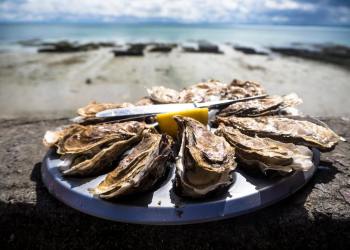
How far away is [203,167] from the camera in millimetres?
1491

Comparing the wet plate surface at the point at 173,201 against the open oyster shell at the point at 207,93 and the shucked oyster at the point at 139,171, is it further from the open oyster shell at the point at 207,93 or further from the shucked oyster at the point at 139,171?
the open oyster shell at the point at 207,93

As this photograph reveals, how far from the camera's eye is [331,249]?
6.25 feet

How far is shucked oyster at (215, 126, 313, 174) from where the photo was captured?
1.62 metres

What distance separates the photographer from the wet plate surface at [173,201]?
152 cm

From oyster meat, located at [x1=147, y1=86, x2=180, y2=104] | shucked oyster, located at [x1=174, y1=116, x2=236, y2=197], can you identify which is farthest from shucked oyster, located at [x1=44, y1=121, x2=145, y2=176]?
oyster meat, located at [x1=147, y1=86, x2=180, y2=104]

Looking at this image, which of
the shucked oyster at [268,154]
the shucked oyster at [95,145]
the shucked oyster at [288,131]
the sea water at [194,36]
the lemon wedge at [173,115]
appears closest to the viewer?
the shucked oyster at [268,154]

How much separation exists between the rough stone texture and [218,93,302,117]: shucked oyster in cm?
55

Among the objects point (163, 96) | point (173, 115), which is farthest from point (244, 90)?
point (173, 115)

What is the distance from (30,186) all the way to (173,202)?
49.4 inches

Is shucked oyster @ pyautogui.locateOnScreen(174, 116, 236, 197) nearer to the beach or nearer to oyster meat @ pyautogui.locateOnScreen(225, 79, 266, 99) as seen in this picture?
oyster meat @ pyautogui.locateOnScreen(225, 79, 266, 99)

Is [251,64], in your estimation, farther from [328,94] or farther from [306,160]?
[306,160]

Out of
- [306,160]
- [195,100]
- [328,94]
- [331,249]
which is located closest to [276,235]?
[331,249]

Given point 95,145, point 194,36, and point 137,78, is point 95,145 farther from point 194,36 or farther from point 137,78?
point 194,36

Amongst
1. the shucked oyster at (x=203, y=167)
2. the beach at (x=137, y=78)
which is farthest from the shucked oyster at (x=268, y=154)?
the beach at (x=137, y=78)
